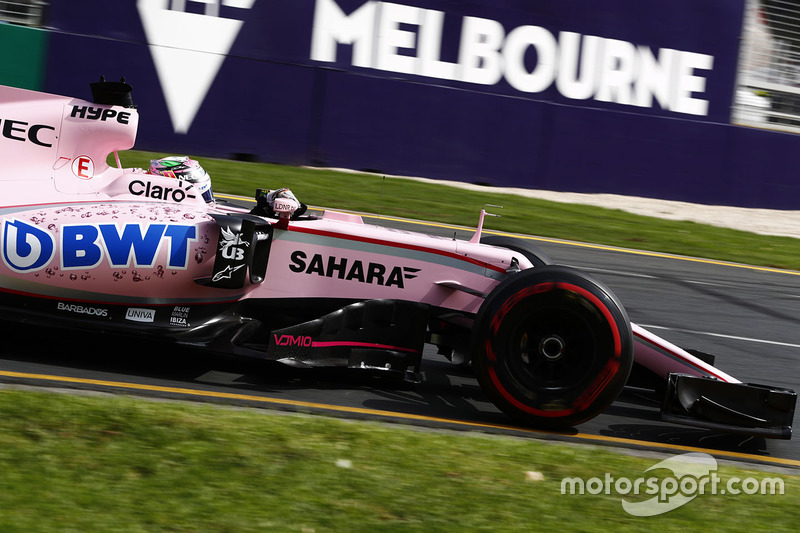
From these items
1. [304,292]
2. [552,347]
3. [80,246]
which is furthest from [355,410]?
[80,246]

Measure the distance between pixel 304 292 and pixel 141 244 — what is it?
1013mm

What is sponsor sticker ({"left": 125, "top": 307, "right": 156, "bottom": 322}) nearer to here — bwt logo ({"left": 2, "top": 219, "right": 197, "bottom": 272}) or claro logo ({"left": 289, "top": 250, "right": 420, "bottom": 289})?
bwt logo ({"left": 2, "top": 219, "right": 197, "bottom": 272})

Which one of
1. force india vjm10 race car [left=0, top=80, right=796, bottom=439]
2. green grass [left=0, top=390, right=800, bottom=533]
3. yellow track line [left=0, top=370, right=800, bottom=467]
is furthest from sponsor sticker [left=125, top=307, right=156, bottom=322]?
green grass [left=0, top=390, right=800, bottom=533]

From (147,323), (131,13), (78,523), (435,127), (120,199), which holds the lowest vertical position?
(78,523)

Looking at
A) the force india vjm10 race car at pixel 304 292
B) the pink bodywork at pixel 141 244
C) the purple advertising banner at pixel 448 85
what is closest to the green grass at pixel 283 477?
the force india vjm10 race car at pixel 304 292

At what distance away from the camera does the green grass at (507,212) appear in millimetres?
12180

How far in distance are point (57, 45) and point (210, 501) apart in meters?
11.9

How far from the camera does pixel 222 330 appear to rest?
209 inches

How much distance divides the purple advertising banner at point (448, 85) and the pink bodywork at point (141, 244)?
8.59 meters

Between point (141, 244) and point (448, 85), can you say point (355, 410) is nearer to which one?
point (141, 244)

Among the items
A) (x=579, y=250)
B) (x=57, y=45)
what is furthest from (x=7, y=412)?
(x=57, y=45)

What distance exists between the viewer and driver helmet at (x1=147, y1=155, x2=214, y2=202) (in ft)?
19.7

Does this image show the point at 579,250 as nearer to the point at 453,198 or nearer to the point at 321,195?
the point at 453,198

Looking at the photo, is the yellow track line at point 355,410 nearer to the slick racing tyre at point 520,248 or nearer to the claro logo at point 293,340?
the claro logo at point 293,340
